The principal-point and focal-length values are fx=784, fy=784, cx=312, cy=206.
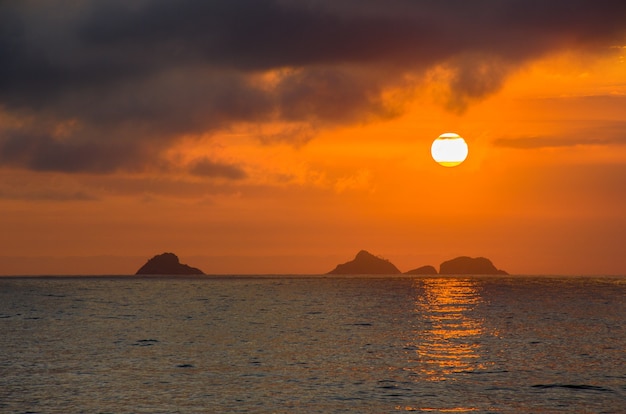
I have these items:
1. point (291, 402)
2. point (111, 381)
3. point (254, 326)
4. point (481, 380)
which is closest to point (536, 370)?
point (481, 380)

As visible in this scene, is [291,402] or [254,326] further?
[254,326]

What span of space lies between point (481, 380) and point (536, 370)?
8.68 metres

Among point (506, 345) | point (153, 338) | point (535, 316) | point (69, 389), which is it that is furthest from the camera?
point (535, 316)

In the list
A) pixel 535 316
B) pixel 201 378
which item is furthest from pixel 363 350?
pixel 535 316

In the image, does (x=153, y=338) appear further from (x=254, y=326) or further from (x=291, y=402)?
(x=291, y=402)

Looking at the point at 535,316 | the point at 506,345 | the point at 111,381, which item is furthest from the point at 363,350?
the point at 535,316

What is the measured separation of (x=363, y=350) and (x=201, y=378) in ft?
80.4

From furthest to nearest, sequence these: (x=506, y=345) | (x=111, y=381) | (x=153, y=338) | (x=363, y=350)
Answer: (x=153, y=338) → (x=506, y=345) → (x=363, y=350) → (x=111, y=381)

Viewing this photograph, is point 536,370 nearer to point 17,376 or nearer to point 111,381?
point 111,381

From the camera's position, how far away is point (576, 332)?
107062 mm

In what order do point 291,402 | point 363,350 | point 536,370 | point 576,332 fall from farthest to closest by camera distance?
point 576,332
point 363,350
point 536,370
point 291,402

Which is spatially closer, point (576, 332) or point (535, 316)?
point (576, 332)

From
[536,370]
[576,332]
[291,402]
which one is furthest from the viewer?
[576,332]

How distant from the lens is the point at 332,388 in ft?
184
